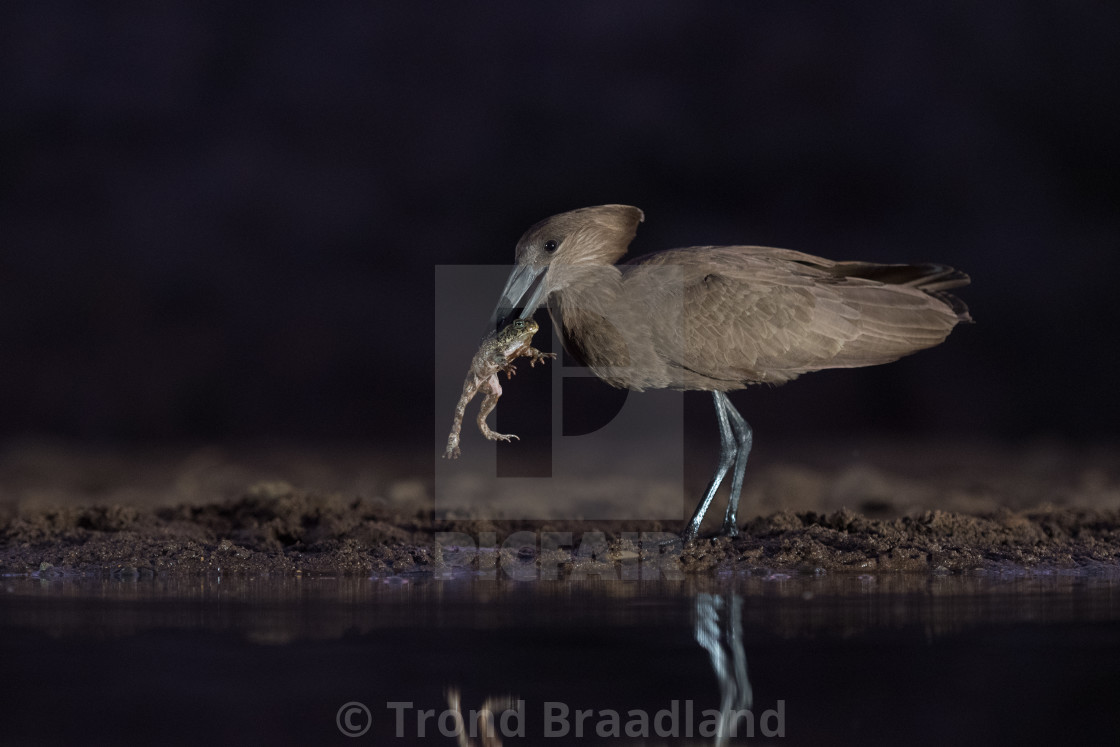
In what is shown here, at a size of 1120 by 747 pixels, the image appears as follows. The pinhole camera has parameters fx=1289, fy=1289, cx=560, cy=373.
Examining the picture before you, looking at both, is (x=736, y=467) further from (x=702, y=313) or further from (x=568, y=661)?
(x=568, y=661)

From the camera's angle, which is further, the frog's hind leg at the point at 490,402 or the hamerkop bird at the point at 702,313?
the hamerkop bird at the point at 702,313

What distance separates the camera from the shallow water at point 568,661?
304 centimetres

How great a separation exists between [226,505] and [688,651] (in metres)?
4.30

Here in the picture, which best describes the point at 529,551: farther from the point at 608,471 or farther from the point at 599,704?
the point at 608,471

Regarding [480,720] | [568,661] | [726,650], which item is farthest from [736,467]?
[480,720]

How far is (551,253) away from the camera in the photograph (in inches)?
253

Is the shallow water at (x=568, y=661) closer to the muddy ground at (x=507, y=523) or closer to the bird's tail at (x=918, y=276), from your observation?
the muddy ground at (x=507, y=523)

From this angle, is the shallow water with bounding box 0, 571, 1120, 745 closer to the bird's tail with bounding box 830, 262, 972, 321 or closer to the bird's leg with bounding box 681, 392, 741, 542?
the bird's leg with bounding box 681, 392, 741, 542

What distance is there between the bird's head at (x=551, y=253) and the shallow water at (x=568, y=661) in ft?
5.41

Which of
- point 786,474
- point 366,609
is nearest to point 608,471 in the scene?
point 786,474

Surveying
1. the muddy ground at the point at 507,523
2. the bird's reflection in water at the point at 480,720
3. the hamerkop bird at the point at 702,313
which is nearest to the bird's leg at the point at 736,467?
the hamerkop bird at the point at 702,313

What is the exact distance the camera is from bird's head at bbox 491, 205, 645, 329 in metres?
6.36

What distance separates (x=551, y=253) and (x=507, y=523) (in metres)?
1.58

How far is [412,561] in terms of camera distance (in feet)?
19.0
